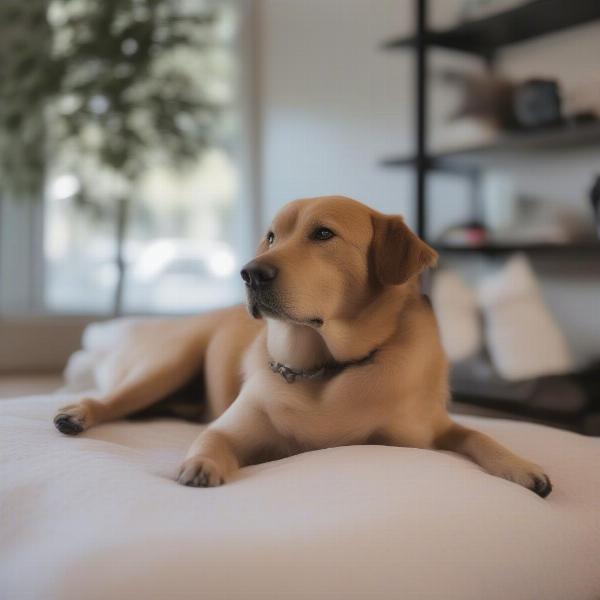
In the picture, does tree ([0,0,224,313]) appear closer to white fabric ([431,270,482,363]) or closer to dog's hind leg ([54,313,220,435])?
white fabric ([431,270,482,363])

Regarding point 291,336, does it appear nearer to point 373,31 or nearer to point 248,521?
point 248,521

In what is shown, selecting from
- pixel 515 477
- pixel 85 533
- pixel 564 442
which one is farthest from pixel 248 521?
pixel 564 442

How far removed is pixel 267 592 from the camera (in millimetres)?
940

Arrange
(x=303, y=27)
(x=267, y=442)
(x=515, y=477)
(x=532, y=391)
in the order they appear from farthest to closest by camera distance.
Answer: (x=303, y=27) < (x=532, y=391) < (x=267, y=442) < (x=515, y=477)

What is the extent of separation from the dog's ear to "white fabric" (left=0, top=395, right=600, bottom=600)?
344 millimetres

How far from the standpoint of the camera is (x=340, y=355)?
4.90ft

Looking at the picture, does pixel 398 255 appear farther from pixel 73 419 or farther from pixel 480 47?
pixel 480 47

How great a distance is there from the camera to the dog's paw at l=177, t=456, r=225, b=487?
1.24 metres

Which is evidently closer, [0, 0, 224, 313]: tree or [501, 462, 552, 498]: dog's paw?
[501, 462, 552, 498]: dog's paw

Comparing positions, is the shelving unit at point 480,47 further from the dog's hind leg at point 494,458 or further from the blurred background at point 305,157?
the dog's hind leg at point 494,458

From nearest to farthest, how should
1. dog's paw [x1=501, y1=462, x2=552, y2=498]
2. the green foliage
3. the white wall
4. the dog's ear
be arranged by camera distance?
dog's paw [x1=501, y1=462, x2=552, y2=498], the dog's ear, the white wall, the green foliage

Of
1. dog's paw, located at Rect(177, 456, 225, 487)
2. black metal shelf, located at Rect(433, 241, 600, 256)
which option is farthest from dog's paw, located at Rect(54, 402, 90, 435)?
black metal shelf, located at Rect(433, 241, 600, 256)

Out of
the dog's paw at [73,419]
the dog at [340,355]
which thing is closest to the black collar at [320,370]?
the dog at [340,355]

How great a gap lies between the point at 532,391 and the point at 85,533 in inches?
92.5
